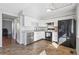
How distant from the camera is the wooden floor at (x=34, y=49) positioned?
1.37 metres

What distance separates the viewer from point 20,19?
1.40 meters

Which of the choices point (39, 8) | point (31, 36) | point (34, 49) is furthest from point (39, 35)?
point (39, 8)

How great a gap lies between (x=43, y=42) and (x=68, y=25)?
0.48 metres

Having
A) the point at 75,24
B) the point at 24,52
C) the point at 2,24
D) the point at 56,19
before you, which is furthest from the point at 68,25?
the point at 2,24

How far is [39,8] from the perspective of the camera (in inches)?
55.5

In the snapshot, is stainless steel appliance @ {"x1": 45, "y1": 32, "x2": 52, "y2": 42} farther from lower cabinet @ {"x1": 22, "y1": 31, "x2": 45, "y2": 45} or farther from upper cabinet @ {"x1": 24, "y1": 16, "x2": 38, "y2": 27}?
upper cabinet @ {"x1": 24, "y1": 16, "x2": 38, "y2": 27}

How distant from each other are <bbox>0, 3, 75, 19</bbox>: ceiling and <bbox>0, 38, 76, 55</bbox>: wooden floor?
46 centimetres

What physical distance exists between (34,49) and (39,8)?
25.8 inches

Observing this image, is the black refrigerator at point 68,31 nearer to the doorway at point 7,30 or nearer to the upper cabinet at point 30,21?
the upper cabinet at point 30,21

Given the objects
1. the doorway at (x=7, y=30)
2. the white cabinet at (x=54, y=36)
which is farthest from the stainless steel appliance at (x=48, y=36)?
the doorway at (x=7, y=30)

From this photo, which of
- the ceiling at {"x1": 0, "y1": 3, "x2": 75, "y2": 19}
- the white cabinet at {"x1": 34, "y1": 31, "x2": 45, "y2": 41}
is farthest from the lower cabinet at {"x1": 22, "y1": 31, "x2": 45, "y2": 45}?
the ceiling at {"x1": 0, "y1": 3, "x2": 75, "y2": 19}

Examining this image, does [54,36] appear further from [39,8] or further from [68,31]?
[39,8]

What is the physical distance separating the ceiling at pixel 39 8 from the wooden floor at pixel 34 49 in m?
0.46
